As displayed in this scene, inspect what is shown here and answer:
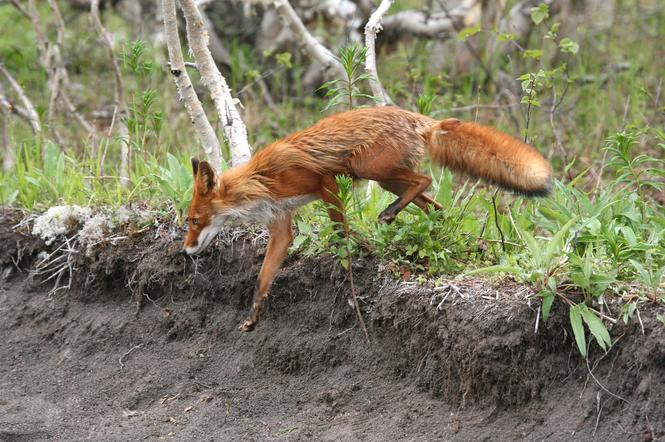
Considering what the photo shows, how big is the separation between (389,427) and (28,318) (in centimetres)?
293

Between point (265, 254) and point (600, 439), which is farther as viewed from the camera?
point (265, 254)

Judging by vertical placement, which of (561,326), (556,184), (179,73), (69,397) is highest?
(179,73)

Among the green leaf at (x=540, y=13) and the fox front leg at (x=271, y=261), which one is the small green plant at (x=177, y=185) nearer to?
the fox front leg at (x=271, y=261)

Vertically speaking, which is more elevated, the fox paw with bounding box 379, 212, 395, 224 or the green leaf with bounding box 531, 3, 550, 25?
the green leaf with bounding box 531, 3, 550, 25

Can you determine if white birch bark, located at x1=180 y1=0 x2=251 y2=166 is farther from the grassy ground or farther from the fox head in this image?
the fox head

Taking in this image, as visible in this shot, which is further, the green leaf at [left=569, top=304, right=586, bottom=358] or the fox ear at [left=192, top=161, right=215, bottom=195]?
the fox ear at [left=192, top=161, right=215, bottom=195]

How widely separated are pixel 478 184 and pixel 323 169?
1372 millimetres

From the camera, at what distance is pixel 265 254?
5180 millimetres

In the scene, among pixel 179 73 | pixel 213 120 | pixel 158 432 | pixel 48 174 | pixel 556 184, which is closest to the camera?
pixel 158 432

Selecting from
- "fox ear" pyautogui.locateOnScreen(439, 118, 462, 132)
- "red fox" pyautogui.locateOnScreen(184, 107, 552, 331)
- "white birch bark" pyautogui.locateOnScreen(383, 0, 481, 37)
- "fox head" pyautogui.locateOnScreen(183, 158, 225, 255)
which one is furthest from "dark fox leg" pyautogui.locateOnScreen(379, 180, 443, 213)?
"white birch bark" pyautogui.locateOnScreen(383, 0, 481, 37)

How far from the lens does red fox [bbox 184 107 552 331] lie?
466cm

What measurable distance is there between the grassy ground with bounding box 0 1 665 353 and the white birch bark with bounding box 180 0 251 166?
1.24 feet

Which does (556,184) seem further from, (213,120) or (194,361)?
(213,120)

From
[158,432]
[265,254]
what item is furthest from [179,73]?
[158,432]
